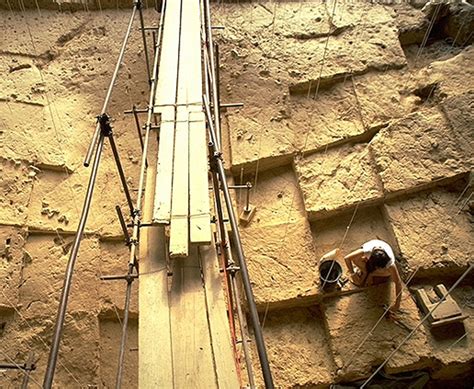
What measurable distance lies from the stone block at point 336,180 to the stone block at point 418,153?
0.12 metres

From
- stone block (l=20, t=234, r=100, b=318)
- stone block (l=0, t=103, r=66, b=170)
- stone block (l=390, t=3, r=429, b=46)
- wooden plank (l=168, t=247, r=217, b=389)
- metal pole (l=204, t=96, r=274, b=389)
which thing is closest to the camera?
metal pole (l=204, t=96, r=274, b=389)

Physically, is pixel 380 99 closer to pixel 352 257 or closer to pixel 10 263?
pixel 352 257

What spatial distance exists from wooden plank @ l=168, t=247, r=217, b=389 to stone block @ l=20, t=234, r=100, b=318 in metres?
1.74

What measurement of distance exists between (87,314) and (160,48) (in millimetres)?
2101

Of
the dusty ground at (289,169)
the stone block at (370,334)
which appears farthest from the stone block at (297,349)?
the stone block at (370,334)

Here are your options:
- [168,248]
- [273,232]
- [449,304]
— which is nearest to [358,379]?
[449,304]

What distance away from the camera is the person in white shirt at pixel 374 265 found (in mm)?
3379

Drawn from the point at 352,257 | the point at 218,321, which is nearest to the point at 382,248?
the point at 352,257

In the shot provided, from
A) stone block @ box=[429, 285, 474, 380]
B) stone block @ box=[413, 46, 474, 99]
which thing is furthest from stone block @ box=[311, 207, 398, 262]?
stone block @ box=[413, 46, 474, 99]

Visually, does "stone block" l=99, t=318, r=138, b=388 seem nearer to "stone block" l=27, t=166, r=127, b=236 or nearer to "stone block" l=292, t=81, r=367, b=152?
"stone block" l=27, t=166, r=127, b=236

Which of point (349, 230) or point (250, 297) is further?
point (349, 230)

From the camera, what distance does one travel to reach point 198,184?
94.9 inches

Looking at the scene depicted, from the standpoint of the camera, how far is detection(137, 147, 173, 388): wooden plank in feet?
6.04

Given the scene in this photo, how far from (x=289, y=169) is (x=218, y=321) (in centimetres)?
264
